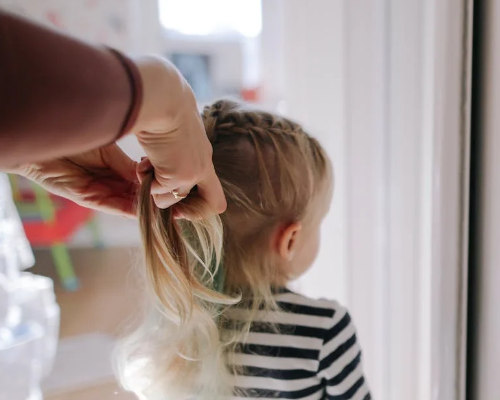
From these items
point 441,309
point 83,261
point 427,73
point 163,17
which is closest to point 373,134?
point 427,73

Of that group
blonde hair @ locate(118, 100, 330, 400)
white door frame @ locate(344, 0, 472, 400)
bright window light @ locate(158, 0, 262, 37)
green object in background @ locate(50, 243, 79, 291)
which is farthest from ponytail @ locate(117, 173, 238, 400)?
bright window light @ locate(158, 0, 262, 37)

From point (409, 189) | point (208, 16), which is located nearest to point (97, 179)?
point (409, 189)

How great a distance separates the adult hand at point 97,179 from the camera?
1.69 ft

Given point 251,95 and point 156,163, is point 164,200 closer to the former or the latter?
point 156,163

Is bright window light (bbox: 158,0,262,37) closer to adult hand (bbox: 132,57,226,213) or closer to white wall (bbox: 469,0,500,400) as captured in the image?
white wall (bbox: 469,0,500,400)

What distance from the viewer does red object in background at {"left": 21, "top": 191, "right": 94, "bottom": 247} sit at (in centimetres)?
158

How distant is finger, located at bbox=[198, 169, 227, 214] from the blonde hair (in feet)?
0.25

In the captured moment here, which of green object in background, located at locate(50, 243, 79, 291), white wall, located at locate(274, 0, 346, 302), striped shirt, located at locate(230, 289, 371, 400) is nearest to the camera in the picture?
striped shirt, located at locate(230, 289, 371, 400)

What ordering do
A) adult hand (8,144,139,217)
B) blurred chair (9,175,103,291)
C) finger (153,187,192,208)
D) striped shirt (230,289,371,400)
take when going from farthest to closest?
1. blurred chair (9,175,103,291)
2. striped shirt (230,289,371,400)
3. adult hand (8,144,139,217)
4. finger (153,187,192,208)

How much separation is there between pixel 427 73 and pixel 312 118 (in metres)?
0.32

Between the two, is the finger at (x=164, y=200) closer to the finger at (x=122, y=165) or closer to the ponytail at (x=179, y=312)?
the ponytail at (x=179, y=312)

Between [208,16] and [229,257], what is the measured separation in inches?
57.9

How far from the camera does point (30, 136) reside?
0.26 meters

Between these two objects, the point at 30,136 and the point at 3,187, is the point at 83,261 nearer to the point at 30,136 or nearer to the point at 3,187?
the point at 3,187
